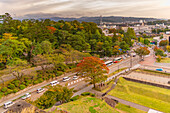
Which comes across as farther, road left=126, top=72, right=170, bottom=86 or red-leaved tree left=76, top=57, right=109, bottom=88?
road left=126, top=72, right=170, bottom=86

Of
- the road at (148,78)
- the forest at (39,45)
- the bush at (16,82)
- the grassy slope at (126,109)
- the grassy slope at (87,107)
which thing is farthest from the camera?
the road at (148,78)

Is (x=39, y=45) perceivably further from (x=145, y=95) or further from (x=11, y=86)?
(x=145, y=95)

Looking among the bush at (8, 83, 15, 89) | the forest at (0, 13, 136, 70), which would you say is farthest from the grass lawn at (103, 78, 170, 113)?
the bush at (8, 83, 15, 89)

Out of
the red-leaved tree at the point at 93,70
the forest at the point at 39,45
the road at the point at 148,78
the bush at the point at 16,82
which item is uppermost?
the forest at the point at 39,45

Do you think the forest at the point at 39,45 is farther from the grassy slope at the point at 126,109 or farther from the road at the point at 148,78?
the grassy slope at the point at 126,109

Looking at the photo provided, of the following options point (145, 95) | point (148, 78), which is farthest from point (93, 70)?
point (148, 78)

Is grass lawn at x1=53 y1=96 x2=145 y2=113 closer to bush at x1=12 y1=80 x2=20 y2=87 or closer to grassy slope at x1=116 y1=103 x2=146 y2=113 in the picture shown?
grassy slope at x1=116 y1=103 x2=146 y2=113

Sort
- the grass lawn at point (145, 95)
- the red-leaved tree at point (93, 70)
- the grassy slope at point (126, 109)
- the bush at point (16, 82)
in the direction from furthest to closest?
the bush at point (16, 82) < the red-leaved tree at point (93, 70) < the grass lawn at point (145, 95) < the grassy slope at point (126, 109)

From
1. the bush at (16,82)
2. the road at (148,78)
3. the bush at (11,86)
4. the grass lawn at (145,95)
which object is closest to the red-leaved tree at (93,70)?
the grass lawn at (145,95)

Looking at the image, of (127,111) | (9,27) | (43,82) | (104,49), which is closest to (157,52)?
(104,49)

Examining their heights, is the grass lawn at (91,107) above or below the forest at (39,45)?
below
